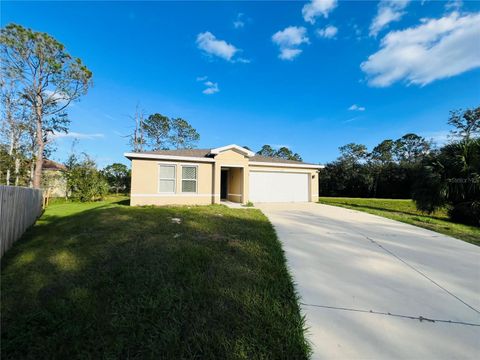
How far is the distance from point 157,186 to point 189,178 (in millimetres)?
1821

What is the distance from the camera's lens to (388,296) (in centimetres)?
301

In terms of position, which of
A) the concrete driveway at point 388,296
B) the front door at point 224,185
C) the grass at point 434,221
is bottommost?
the concrete driveway at point 388,296

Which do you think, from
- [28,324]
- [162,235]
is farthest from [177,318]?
[162,235]

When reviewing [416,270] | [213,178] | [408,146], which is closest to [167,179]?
[213,178]

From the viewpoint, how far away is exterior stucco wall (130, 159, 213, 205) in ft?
38.4

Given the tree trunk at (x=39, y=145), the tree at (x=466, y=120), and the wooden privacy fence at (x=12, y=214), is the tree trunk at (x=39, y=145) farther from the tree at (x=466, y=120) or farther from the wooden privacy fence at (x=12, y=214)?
the tree at (x=466, y=120)

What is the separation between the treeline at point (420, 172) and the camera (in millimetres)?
10023

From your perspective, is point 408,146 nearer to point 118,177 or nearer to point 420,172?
point 420,172

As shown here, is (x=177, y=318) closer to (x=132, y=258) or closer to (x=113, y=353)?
(x=113, y=353)

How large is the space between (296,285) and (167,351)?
77.9 inches

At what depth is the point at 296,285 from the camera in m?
3.25

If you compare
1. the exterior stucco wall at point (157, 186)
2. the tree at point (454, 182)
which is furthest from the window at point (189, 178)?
the tree at point (454, 182)

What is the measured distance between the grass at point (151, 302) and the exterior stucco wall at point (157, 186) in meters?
7.11

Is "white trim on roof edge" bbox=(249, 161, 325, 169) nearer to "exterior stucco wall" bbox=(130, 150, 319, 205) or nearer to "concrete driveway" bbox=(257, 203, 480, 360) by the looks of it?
"exterior stucco wall" bbox=(130, 150, 319, 205)
